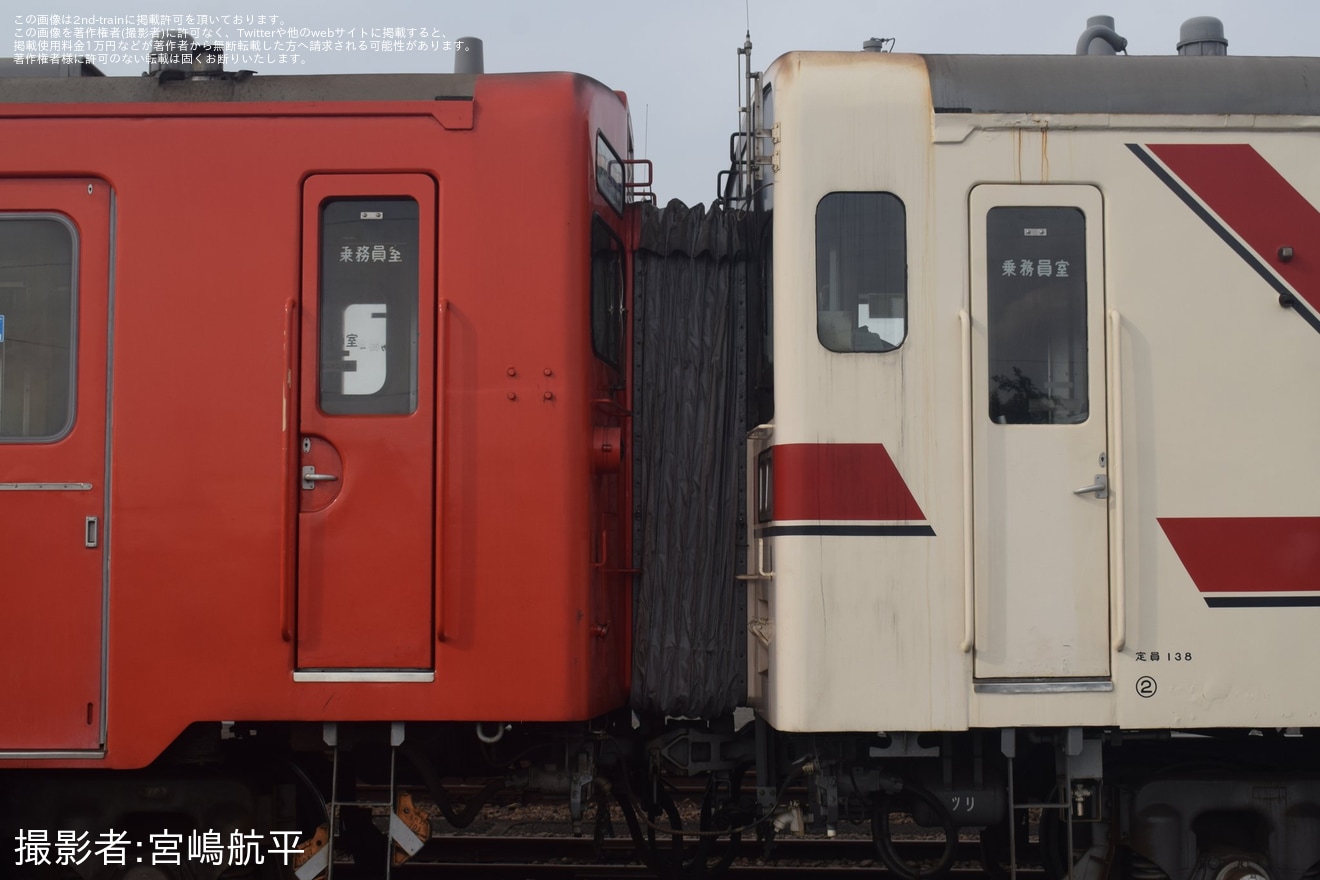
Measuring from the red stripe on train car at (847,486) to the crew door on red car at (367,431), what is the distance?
58.8 inches

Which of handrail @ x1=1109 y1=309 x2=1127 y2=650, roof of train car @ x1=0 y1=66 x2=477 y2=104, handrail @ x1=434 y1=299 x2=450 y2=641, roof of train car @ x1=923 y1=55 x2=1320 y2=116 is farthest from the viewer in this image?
roof of train car @ x1=0 y1=66 x2=477 y2=104

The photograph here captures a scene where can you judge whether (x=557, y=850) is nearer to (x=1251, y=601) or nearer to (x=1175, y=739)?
(x=1175, y=739)

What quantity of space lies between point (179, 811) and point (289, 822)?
0.47 m

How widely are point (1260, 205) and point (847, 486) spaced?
6.72 feet

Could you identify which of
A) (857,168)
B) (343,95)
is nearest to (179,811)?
(343,95)

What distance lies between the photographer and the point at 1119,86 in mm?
4566

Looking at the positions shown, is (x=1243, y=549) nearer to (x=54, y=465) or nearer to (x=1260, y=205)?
(x=1260, y=205)

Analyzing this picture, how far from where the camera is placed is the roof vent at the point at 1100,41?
5.29 meters

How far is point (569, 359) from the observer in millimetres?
4535

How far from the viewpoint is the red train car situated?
175 inches

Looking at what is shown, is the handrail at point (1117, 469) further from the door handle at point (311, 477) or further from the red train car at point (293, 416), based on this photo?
the door handle at point (311, 477)

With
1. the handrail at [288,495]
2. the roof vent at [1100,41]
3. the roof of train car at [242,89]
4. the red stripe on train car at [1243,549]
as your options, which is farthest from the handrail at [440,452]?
the roof vent at [1100,41]

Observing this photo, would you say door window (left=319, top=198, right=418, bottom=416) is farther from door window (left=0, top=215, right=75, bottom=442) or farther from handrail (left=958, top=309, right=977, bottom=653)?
handrail (left=958, top=309, right=977, bottom=653)

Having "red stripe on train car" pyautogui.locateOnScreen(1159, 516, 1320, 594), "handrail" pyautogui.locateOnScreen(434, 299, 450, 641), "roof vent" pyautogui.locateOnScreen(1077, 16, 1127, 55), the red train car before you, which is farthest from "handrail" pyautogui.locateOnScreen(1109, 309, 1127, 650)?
"handrail" pyautogui.locateOnScreen(434, 299, 450, 641)
